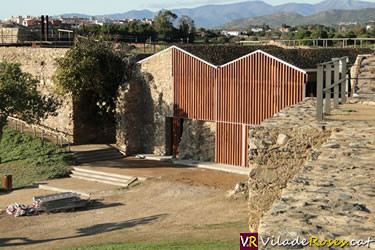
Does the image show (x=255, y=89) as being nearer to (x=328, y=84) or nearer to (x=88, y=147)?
(x=88, y=147)

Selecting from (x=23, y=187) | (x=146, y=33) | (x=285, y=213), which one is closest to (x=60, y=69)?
(x=23, y=187)

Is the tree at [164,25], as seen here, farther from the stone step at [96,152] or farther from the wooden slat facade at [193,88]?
the wooden slat facade at [193,88]

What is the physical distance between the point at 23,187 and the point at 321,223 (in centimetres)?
2056

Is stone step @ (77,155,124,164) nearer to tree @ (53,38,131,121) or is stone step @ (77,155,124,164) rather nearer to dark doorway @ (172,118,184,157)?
tree @ (53,38,131,121)

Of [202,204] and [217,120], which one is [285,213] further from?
[217,120]

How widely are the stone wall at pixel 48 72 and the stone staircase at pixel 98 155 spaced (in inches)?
111

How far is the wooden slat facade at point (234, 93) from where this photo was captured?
952 inches

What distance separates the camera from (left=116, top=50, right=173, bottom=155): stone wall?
28609mm

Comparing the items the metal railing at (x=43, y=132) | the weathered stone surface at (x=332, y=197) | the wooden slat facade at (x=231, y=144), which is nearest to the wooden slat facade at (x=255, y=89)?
the wooden slat facade at (x=231, y=144)

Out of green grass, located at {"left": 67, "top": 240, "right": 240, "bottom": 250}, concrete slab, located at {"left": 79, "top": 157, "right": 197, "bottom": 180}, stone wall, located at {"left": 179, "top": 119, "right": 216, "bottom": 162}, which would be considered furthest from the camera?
stone wall, located at {"left": 179, "top": 119, "right": 216, "bottom": 162}

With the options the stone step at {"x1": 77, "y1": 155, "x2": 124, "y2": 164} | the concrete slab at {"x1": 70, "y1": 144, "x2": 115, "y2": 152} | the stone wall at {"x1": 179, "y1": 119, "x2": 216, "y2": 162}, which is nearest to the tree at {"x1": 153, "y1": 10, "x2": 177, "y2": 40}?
the concrete slab at {"x1": 70, "y1": 144, "x2": 115, "y2": 152}

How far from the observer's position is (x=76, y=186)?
24.1 m

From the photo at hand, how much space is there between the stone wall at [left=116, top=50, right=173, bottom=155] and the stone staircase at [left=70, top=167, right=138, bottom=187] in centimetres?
351

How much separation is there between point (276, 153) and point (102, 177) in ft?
50.7
